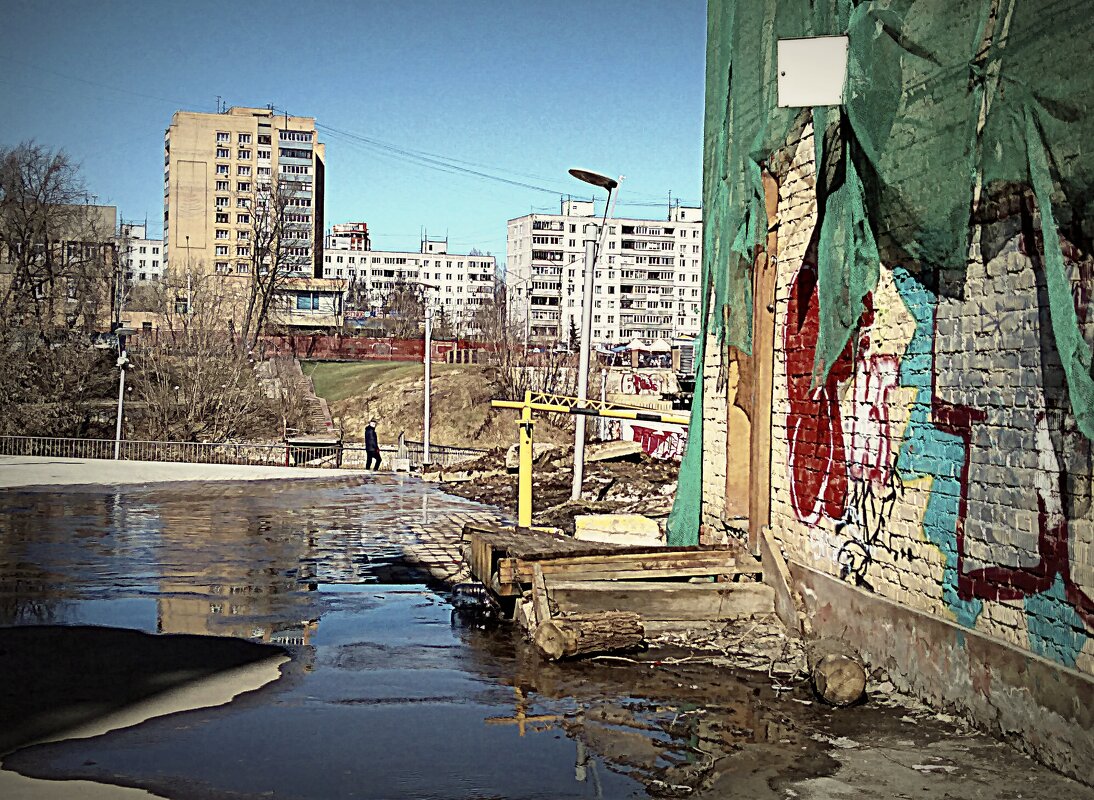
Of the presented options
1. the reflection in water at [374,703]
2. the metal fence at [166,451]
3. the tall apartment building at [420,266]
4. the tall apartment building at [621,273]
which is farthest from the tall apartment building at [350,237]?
the reflection in water at [374,703]

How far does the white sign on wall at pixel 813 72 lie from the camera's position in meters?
9.27

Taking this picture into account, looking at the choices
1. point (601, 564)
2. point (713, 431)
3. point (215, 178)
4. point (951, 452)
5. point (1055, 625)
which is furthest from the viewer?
point (215, 178)

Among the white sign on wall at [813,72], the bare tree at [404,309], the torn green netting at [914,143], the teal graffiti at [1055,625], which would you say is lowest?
the teal graffiti at [1055,625]

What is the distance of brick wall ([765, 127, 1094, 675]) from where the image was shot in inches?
262

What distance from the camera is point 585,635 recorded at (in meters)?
9.39

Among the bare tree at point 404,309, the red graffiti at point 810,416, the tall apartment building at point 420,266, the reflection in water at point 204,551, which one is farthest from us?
the tall apartment building at point 420,266

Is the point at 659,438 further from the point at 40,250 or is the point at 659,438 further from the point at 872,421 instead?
the point at 40,250

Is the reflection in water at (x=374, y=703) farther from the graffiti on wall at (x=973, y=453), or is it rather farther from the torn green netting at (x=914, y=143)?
the torn green netting at (x=914, y=143)

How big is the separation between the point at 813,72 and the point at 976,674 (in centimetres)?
494

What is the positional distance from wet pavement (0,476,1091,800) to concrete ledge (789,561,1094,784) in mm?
154

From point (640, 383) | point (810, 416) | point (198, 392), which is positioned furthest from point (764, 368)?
point (640, 383)

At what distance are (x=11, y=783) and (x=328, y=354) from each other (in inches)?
3043

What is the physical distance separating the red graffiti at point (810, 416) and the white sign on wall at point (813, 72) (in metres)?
1.51

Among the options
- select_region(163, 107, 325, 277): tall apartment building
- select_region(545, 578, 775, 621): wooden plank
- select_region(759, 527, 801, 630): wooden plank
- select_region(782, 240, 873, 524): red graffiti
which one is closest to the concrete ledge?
select_region(759, 527, 801, 630): wooden plank
